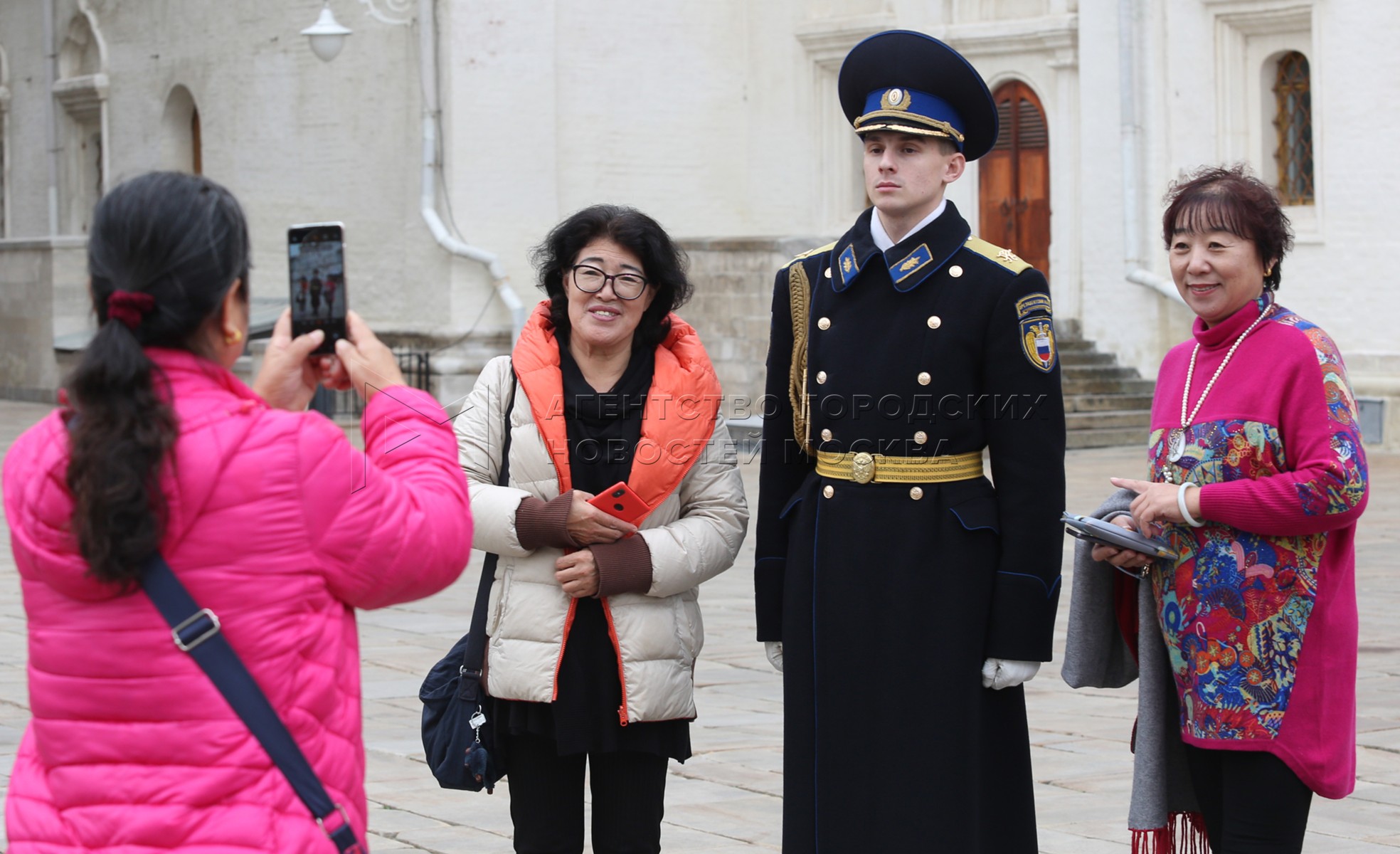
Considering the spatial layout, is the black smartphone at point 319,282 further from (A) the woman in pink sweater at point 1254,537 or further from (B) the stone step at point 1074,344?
(B) the stone step at point 1074,344

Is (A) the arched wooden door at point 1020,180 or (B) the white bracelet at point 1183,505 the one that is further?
(A) the arched wooden door at point 1020,180

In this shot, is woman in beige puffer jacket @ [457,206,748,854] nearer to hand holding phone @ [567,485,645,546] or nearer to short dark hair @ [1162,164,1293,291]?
hand holding phone @ [567,485,645,546]

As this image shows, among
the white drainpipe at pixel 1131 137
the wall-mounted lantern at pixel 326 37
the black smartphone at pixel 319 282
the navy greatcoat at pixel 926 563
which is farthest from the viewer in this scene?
the wall-mounted lantern at pixel 326 37

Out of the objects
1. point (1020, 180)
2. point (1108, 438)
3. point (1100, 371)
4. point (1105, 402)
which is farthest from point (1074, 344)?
point (1020, 180)

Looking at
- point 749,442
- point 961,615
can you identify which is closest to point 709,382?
point 961,615

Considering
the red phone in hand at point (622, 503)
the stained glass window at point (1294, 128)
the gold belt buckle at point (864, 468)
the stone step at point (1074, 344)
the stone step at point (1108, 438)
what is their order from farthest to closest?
the stone step at point (1074, 344), the stained glass window at point (1294, 128), the stone step at point (1108, 438), the red phone in hand at point (622, 503), the gold belt buckle at point (864, 468)

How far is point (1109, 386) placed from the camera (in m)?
17.8

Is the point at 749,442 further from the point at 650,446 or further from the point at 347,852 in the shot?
the point at 347,852

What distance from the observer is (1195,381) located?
3.75 meters

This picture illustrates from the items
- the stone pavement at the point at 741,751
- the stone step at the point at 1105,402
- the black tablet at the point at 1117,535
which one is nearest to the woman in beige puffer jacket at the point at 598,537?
the black tablet at the point at 1117,535

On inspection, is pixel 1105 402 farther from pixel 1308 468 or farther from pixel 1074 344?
pixel 1308 468

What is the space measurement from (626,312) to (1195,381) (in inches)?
47.5

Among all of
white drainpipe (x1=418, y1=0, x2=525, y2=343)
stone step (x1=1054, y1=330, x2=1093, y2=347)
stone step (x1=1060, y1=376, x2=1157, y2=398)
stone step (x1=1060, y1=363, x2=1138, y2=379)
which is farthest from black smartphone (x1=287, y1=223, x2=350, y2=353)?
white drainpipe (x1=418, y1=0, x2=525, y2=343)

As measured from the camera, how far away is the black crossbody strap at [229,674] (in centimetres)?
227
